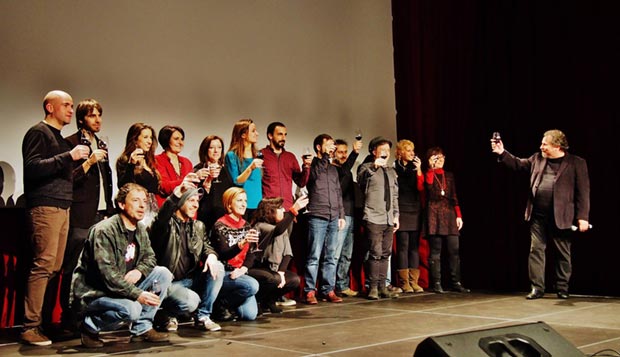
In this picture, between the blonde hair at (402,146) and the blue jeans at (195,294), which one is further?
the blonde hair at (402,146)

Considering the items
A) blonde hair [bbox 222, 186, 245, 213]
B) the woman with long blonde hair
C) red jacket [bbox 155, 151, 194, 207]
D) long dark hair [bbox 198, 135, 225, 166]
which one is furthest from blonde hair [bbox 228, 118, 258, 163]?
blonde hair [bbox 222, 186, 245, 213]

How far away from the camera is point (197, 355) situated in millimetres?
4000

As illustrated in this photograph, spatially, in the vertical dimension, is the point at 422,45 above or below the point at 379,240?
above

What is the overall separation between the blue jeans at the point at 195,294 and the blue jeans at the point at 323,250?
1.46 m

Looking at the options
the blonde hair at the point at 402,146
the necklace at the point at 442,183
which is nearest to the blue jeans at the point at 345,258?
the blonde hair at the point at 402,146

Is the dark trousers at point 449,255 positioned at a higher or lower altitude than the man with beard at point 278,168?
lower

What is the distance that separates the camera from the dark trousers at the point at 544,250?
632 centimetres

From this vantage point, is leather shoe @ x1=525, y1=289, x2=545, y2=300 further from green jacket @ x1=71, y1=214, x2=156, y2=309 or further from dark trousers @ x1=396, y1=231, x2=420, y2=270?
green jacket @ x1=71, y1=214, x2=156, y2=309

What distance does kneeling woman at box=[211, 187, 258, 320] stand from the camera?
516 centimetres

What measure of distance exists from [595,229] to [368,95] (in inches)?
104

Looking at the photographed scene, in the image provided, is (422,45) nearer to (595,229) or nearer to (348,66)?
(348,66)

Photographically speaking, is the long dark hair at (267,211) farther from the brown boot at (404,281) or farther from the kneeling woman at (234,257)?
the brown boot at (404,281)

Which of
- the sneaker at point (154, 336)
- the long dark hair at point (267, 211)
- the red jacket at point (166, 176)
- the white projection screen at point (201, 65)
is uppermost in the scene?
the white projection screen at point (201, 65)

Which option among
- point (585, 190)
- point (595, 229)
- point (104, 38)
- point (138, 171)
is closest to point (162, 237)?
point (138, 171)
